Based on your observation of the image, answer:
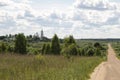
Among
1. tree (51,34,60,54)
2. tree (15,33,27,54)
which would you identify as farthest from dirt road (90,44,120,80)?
tree (51,34,60,54)

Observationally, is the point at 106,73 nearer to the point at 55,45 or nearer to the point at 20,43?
the point at 20,43

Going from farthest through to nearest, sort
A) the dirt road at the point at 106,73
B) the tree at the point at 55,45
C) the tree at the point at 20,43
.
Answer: the tree at the point at 55,45 < the tree at the point at 20,43 < the dirt road at the point at 106,73

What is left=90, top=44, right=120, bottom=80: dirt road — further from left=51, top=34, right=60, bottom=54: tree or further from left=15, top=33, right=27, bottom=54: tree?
left=51, top=34, right=60, bottom=54: tree

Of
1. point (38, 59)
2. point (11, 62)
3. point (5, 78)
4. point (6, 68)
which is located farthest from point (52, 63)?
point (5, 78)

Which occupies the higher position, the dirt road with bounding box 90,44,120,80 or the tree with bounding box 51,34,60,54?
the tree with bounding box 51,34,60,54

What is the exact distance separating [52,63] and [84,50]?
269 ft

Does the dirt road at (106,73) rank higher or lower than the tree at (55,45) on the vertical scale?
lower

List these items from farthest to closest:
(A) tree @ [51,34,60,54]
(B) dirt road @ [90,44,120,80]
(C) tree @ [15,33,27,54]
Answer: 1. (A) tree @ [51,34,60,54]
2. (C) tree @ [15,33,27,54]
3. (B) dirt road @ [90,44,120,80]

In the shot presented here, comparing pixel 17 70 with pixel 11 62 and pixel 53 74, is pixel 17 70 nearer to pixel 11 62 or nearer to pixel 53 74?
pixel 11 62

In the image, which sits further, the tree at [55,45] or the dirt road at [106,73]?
the tree at [55,45]

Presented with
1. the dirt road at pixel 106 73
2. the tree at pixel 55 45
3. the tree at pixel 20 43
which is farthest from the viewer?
the tree at pixel 55 45

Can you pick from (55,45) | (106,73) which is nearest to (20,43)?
(55,45)

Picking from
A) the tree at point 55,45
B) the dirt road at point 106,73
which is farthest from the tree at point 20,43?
the dirt road at point 106,73

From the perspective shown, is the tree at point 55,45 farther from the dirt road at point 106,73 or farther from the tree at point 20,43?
the dirt road at point 106,73
